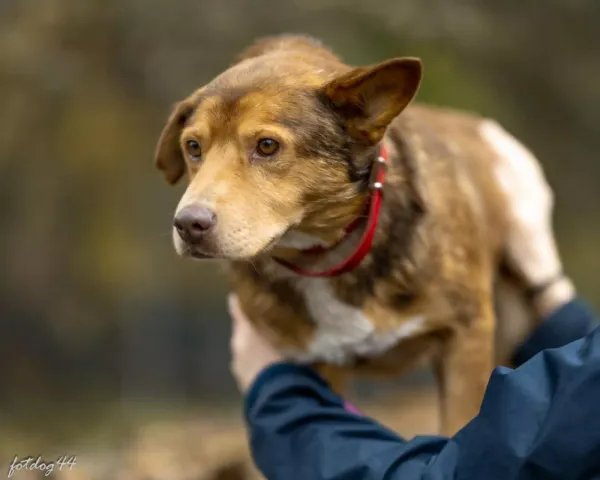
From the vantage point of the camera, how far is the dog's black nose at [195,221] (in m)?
0.98

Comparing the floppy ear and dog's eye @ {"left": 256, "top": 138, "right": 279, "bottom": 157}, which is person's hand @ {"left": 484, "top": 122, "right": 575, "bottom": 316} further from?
dog's eye @ {"left": 256, "top": 138, "right": 279, "bottom": 157}

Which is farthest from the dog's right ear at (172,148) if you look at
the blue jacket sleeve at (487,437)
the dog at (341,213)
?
the blue jacket sleeve at (487,437)

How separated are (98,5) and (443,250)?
1435 mm

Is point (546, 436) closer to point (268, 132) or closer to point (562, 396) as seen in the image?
point (562, 396)

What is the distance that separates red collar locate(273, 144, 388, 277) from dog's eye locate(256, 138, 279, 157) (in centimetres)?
18

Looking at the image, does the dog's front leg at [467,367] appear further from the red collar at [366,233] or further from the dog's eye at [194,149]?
the dog's eye at [194,149]

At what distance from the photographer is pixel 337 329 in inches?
49.5

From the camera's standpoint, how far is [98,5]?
223cm

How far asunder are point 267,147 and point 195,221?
0.51 ft

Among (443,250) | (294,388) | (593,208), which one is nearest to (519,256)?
(443,250)

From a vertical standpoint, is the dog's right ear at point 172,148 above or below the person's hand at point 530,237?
above

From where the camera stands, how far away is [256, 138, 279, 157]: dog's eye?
105 centimetres

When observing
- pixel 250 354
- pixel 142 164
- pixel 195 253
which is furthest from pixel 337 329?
pixel 142 164

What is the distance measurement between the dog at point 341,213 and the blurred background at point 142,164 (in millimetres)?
914
